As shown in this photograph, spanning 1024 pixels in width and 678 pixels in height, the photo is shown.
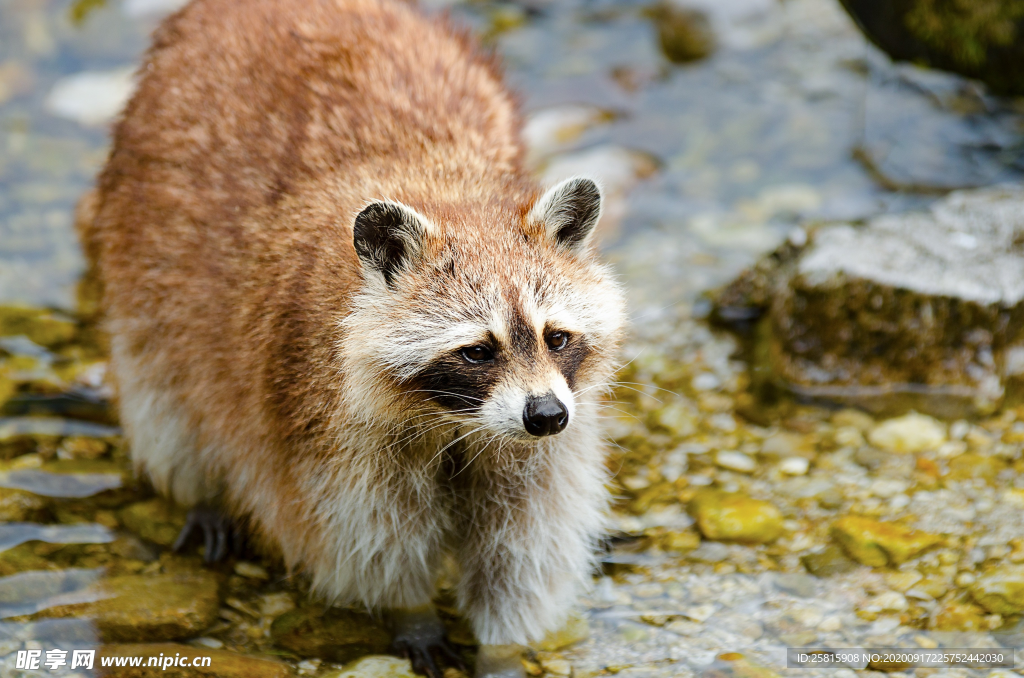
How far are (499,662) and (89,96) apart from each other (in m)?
7.32

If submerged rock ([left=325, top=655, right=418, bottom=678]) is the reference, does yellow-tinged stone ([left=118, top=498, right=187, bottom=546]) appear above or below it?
above

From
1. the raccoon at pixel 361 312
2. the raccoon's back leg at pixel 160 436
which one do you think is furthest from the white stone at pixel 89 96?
the raccoon's back leg at pixel 160 436

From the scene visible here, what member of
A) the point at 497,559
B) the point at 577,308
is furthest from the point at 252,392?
the point at 577,308

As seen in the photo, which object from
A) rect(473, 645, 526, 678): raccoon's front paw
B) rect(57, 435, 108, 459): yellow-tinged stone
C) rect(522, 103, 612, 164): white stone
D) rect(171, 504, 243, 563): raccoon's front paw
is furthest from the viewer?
rect(522, 103, 612, 164): white stone

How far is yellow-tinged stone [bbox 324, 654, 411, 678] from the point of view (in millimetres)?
4531

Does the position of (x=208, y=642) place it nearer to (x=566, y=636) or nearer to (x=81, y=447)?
(x=566, y=636)

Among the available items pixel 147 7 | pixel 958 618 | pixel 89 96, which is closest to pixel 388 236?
pixel 958 618

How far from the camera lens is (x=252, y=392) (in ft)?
15.5

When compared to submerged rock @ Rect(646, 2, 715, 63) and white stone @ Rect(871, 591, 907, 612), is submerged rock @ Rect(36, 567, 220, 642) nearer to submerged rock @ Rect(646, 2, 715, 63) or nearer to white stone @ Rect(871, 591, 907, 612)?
white stone @ Rect(871, 591, 907, 612)

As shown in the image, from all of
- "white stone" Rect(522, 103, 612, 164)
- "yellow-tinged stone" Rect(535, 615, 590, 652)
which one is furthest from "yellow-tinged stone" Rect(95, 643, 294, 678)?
"white stone" Rect(522, 103, 612, 164)

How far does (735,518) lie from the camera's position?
17.7 ft

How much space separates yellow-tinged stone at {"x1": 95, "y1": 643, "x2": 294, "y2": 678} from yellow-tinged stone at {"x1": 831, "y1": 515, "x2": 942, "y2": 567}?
113 inches

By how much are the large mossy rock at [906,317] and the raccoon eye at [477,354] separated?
309 centimetres

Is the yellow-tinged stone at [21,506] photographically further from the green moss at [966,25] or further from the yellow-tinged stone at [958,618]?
the green moss at [966,25]
